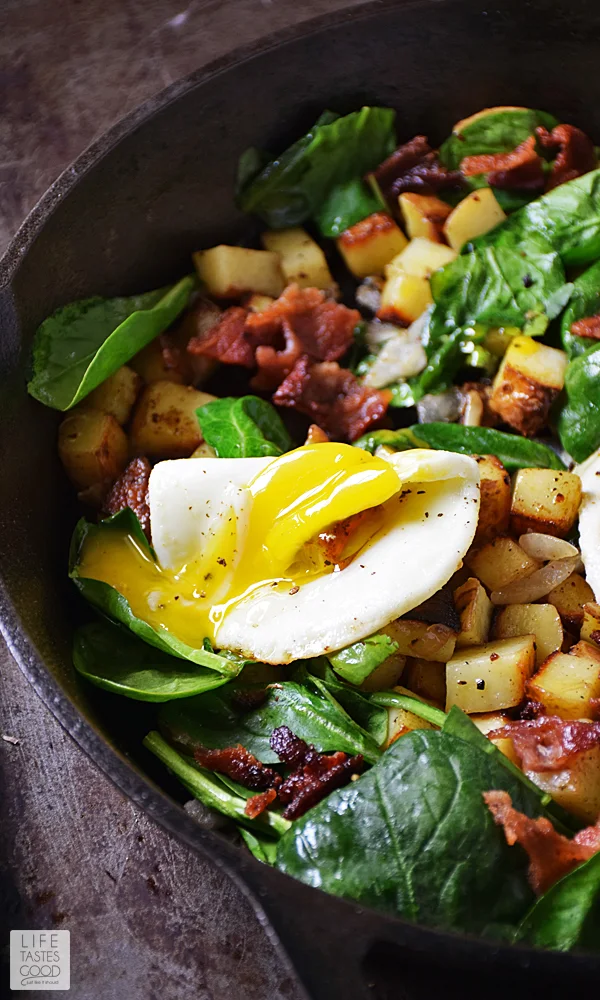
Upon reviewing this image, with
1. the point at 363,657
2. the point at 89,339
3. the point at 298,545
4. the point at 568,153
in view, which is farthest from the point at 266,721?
the point at 568,153

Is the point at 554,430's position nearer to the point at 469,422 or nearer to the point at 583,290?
the point at 469,422

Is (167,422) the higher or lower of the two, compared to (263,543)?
higher

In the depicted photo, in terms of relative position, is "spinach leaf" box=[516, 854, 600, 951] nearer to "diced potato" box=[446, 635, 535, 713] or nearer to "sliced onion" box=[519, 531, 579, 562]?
"diced potato" box=[446, 635, 535, 713]

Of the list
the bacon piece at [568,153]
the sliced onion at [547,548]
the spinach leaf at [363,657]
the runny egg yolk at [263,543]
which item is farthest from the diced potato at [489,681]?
the bacon piece at [568,153]

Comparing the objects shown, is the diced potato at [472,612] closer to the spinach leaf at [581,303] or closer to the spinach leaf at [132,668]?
the spinach leaf at [132,668]

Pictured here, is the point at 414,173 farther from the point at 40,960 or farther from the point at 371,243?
the point at 40,960

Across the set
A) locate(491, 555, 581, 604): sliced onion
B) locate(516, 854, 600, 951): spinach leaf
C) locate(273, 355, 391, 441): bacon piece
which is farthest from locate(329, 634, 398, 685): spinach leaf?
locate(273, 355, 391, 441): bacon piece
